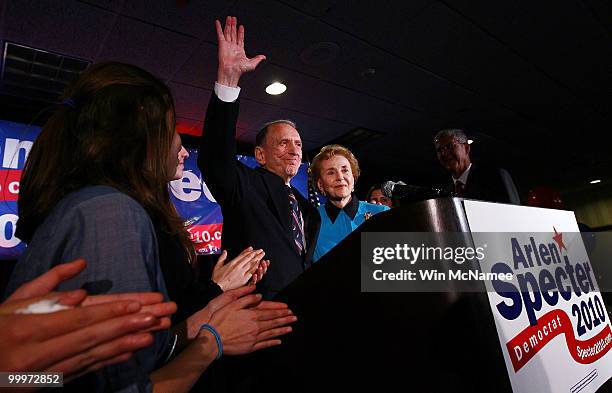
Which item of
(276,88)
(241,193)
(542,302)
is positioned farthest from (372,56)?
(542,302)

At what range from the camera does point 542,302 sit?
60 centimetres

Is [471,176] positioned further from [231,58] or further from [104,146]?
[104,146]

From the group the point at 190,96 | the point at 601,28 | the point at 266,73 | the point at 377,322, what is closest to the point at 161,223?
the point at 377,322

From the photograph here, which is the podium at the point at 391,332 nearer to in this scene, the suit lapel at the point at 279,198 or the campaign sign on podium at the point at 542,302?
the campaign sign on podium at the point at 542,302

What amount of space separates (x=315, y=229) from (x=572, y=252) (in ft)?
3.59

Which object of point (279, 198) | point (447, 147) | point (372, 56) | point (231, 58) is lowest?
point (279, 198)

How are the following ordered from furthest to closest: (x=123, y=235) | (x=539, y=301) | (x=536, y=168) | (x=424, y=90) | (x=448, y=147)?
(x=536, y=168) → (x=424, y=90) → (x=448, y=147) → (x=539, y=301) → (x=123, y=235)

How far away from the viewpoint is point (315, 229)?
171cm

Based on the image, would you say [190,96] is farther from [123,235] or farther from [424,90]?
[123,235]

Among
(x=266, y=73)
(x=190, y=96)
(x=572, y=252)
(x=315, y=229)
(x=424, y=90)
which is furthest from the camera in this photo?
(x=424, y=90)

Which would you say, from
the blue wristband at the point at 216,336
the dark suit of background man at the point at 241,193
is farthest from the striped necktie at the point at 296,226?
the blue wristband at the point at 216,336

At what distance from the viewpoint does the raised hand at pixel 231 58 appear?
121cm

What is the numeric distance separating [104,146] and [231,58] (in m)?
0.75

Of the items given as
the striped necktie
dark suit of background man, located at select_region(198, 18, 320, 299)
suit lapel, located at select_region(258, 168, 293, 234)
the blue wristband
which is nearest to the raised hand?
dark suit of background man, located at select_region(198, 18, 320, 299)
